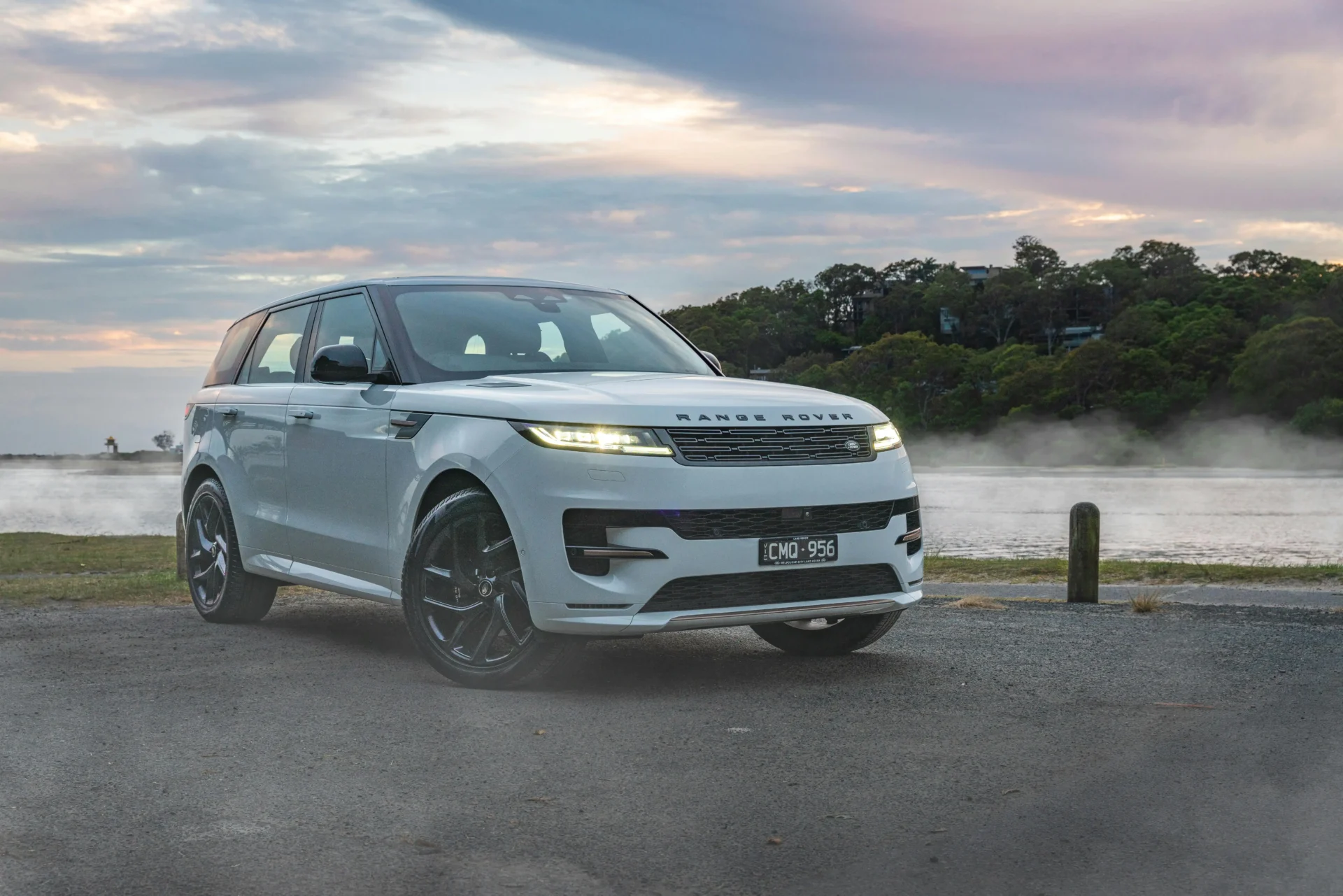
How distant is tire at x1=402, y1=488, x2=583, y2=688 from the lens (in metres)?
6.33

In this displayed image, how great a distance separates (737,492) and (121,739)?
2.60 metres

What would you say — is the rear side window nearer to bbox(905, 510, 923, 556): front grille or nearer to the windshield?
the windshield

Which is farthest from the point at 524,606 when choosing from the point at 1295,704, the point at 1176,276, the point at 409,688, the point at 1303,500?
the point at 1176,276

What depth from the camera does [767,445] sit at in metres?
6.23

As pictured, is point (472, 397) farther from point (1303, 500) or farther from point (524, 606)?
point (1303, 500)

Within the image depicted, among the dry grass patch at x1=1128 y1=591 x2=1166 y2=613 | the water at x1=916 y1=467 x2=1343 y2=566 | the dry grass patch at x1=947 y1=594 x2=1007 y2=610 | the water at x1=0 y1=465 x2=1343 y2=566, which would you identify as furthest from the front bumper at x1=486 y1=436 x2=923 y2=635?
the water at x1=0 y1=465 x2=1343 y2=566

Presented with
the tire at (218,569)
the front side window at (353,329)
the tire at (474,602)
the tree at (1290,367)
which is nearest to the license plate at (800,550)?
the tire at (474,602)

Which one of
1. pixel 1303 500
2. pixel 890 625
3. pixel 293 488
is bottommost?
pixel 1303 500

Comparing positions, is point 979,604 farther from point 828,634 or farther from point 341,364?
point 341,364

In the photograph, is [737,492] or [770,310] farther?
[770,310]

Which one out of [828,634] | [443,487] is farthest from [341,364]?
[828,634]

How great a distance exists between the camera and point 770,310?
154375mm

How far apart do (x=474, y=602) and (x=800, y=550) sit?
1.46m

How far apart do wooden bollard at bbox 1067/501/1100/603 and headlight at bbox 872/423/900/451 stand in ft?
17.4
